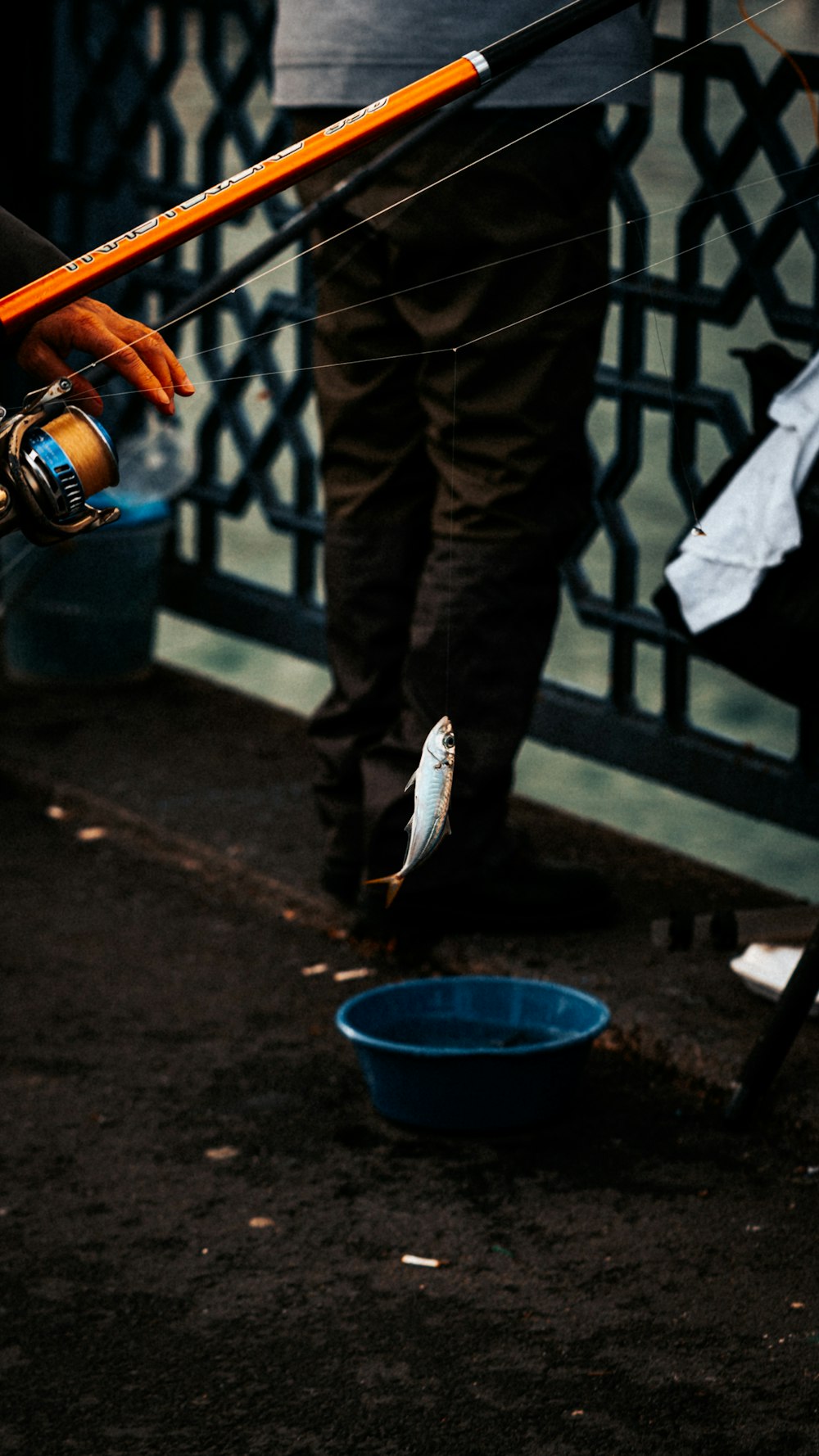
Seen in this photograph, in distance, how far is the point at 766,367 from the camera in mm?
2648

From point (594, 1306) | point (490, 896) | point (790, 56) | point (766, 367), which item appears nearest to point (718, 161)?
point (790, 56)

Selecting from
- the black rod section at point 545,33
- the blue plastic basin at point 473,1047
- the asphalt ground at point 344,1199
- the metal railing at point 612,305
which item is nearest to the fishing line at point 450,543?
the metal railing at point 612,305

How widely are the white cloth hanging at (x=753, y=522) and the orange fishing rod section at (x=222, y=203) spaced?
999 millimetres

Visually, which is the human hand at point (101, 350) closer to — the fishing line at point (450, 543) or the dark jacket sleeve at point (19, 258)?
the dark jacket sleeve at point (19, 258)

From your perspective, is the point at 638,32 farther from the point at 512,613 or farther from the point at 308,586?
the point at 308,586

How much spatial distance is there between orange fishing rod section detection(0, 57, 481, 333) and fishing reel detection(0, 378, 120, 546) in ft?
0.25

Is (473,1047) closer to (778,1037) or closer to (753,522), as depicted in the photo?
(778,1037)

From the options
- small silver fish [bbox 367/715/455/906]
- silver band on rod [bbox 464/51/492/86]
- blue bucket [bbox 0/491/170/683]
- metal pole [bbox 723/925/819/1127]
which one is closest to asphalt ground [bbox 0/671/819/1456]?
metal pole [bbox 723/925/819/1127]

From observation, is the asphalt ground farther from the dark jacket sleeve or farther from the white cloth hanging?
the dark jacket sleeve

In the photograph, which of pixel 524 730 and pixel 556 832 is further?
pixel 556 832

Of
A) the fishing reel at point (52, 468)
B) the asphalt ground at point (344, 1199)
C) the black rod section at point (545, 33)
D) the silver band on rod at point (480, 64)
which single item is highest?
the black rod section at point (545, 33)

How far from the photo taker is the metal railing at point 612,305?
330 cm

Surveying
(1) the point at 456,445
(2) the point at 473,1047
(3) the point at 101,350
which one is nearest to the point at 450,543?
(1) the point at 456,445

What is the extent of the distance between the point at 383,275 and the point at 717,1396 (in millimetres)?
1676
